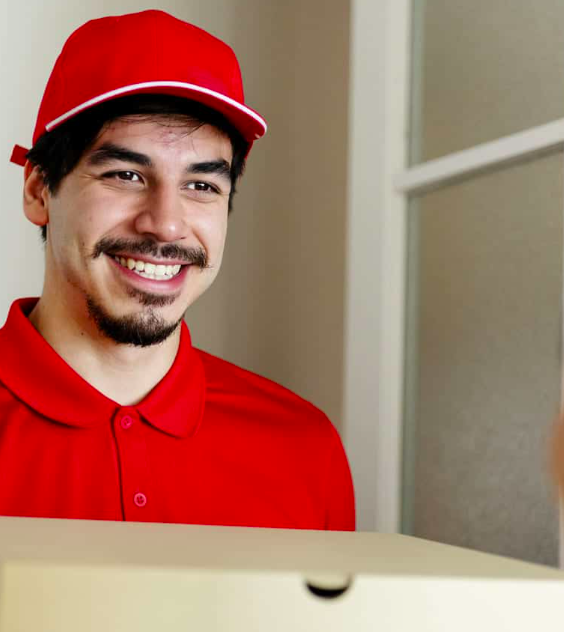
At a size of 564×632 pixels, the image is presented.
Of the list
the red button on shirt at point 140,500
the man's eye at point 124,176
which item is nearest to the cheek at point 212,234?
the man's eye at point 124,176

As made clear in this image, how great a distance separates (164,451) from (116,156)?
38cm

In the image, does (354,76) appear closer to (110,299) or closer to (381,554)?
(110,299)

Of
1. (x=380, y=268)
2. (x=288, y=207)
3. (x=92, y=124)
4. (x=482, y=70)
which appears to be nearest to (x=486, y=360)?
(x=380, y=268)

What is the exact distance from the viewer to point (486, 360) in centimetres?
128

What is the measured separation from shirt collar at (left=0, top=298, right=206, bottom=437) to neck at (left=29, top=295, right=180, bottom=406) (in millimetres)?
27

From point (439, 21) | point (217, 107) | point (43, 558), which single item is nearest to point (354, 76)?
point (439, 21)

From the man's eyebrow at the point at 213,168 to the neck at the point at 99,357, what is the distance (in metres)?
0.24

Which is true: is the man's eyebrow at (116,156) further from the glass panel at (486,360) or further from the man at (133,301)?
the glass panel at (486,360)

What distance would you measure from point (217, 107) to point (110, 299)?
29cm

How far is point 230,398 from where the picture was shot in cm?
135

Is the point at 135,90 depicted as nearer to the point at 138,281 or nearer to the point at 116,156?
the point at 116,156

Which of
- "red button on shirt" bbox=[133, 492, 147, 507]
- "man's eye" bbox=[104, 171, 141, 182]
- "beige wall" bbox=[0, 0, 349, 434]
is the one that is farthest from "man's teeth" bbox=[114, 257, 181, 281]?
"beige wall" bbox=[0, 0, 349, 434]

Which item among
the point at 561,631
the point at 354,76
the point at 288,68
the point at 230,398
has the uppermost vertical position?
the point at 288,68

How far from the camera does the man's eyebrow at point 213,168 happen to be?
1232 mm
